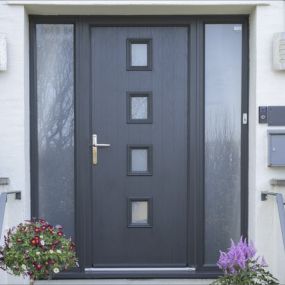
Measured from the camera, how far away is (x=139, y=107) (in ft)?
14.9

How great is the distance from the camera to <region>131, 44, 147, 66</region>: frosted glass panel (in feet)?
14.8

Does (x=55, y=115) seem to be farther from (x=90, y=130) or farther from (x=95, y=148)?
(x=95, y=148)

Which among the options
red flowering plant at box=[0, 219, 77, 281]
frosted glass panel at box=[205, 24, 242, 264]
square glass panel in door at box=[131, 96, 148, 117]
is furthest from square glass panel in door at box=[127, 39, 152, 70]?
red flowering plant at box=[0, 219, 77, 281]

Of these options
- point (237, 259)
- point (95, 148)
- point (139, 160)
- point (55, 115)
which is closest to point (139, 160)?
point (139, 160)

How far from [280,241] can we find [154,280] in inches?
43.1

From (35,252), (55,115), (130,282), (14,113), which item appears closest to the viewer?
(35,252)

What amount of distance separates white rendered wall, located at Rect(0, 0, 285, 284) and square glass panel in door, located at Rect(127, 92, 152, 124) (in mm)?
715

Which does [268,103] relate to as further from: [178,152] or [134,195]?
[134,195]

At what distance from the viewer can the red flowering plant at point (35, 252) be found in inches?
137

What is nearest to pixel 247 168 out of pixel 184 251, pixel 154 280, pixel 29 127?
pixel 184 251

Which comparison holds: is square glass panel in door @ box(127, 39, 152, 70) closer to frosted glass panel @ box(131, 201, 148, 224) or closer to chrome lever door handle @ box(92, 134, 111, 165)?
chrome lever door handle @ box(92, 134, 111, 165)

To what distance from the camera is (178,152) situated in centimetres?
452

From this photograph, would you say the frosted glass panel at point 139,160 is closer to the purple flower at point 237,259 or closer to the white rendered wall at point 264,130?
the white rendered wall at point 264,130

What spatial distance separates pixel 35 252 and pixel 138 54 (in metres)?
1.93
